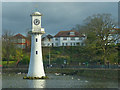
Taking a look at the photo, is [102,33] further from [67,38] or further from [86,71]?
[67,38]

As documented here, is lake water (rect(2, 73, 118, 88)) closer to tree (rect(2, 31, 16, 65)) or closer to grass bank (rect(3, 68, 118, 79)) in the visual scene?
grass bank (rect(3, 68, 118, 79))

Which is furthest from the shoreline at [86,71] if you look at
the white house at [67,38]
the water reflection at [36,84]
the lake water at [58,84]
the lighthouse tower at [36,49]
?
the white house at [67,38]

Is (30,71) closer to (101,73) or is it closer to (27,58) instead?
(101,73)

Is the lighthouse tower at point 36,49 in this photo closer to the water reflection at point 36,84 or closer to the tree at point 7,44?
the water reflection at point 36,84

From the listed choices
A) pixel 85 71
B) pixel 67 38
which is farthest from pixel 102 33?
pixel 67 38

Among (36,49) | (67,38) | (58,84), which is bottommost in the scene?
(58,84)

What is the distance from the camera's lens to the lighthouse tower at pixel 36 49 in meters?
55.2

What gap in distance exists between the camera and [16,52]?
10281cm

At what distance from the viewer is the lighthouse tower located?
181ft

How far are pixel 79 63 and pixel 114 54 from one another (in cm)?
2122

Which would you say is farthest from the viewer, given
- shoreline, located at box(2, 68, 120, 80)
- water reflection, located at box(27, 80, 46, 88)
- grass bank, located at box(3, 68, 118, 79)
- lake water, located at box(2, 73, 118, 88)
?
grass bank, located at box(3, 68, 118, 79)

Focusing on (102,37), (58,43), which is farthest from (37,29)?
(58,43)

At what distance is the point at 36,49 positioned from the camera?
55.1m

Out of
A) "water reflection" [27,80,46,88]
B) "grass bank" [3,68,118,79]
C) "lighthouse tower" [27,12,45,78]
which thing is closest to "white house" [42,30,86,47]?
"grass bank" [3,68,118,79]
